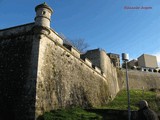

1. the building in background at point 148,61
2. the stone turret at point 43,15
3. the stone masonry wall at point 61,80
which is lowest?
the stone masonry wall at point 61,80

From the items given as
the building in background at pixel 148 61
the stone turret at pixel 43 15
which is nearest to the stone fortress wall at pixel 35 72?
the stone turret at pixel 43 15

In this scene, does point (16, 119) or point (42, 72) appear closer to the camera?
point (16, 119)

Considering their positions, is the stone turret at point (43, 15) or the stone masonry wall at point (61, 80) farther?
the stone turret at point (43, 15)

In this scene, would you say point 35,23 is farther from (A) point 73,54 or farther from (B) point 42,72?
(A) point 73,54

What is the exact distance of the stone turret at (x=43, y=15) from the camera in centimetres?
1208

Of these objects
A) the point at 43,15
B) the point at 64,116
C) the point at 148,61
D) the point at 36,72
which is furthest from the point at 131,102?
the point at 148,61

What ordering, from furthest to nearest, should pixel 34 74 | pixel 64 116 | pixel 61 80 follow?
pixel 61 80, pixel 34 74, pixel 64 116

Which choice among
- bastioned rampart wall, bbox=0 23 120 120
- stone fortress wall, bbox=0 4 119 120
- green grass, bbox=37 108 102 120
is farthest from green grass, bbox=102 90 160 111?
green grass, bbox=37 108 102 120

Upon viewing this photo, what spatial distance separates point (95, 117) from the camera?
11453 millimetres

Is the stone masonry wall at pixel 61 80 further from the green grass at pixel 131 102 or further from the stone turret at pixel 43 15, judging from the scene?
the green grass at pixel 131 102

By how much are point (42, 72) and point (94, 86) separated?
9115 millimetres

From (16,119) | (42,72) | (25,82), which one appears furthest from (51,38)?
(16,119)

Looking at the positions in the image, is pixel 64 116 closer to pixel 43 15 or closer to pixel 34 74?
pixel 34 74

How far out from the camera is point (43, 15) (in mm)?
12211
